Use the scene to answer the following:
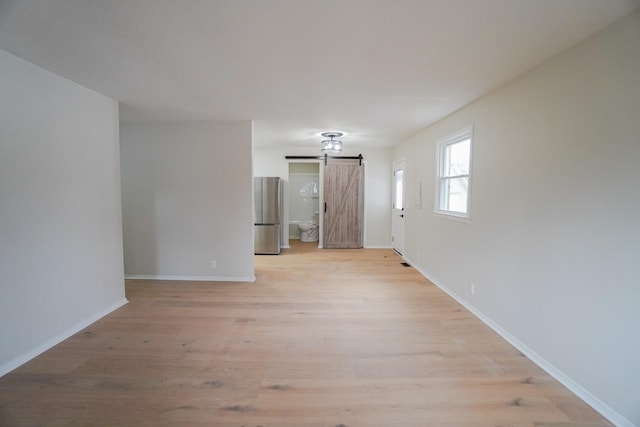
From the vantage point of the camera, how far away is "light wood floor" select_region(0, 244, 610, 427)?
1.71 metres

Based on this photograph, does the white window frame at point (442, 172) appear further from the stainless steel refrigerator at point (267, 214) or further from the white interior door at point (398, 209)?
the stainless steel refrigerator at point (267, 214)

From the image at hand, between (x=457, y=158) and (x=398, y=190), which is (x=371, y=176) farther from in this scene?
(x=457, y=158)

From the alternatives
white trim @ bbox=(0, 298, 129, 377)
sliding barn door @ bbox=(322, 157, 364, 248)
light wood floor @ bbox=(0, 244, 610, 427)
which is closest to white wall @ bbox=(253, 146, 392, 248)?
sliding barn door @ bbox=(322, 157, 364, 248)

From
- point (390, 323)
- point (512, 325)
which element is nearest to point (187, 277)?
point (390, 323)

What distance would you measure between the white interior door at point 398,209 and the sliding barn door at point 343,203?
78 centimetres

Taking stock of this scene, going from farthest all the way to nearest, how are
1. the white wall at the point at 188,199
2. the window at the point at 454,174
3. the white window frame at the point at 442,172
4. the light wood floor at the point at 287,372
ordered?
1. the white wall at the point at 188,199
2. the window at the point at 454,174
3. the white window frame at the point at 442,172
4. the light wood floor at the point at 287,372

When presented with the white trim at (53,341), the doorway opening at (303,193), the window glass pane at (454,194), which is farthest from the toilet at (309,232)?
the white trim at (53,341)

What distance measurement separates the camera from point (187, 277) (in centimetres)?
425

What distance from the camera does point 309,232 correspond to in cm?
757

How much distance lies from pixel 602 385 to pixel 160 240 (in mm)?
5029

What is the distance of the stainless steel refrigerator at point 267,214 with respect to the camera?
5.93 meters

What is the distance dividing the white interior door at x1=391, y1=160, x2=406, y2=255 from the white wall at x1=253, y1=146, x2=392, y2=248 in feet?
0.60

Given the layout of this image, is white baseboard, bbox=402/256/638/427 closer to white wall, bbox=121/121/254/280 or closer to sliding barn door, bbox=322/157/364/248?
white wall, bbox=121/121/254/280

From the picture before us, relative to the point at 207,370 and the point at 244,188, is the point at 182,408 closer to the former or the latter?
the point at 207,370
